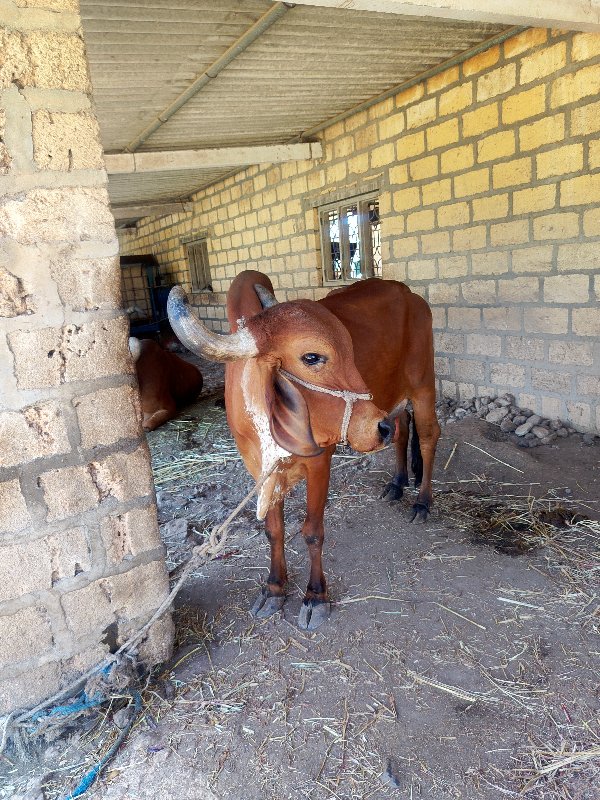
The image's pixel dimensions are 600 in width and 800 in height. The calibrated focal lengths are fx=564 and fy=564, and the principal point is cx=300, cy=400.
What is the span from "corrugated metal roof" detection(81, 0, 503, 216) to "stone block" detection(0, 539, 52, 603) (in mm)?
3641

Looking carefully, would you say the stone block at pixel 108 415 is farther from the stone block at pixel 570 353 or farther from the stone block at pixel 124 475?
the stone block at pixel 570 353

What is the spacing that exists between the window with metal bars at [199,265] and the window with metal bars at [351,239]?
5.04 meters

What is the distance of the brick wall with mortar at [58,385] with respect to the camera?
217cm

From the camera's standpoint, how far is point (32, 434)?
229cm

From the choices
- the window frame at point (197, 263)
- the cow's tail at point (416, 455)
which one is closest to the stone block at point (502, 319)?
the cow's tail at point (416, 455)

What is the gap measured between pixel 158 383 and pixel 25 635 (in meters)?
5.03

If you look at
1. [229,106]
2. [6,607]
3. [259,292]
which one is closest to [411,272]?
[229,106]

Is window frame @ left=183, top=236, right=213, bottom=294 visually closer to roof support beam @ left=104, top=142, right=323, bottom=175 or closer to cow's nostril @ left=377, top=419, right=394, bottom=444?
roof support beam @ left=104, top=142, right=323, bottom=175

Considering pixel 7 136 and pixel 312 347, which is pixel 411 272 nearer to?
pixel 312 347

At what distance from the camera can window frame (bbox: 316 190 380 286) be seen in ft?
24.6

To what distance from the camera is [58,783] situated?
6.98ft

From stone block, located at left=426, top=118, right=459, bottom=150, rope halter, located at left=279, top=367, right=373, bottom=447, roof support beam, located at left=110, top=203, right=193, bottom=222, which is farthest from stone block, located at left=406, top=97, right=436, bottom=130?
roof support beam, located at left=110, top=203, right=193, bottom=222

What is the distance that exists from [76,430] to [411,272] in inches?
205

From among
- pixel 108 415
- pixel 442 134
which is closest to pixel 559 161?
pixel 442 134
